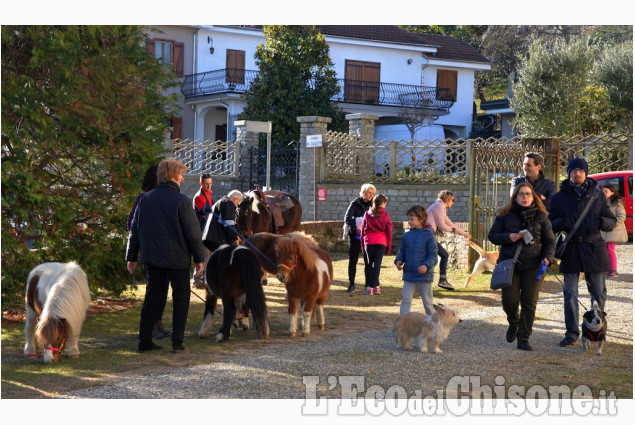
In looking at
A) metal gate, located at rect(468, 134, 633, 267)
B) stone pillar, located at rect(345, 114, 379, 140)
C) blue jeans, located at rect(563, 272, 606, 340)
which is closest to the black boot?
metal gate, located at rect(468, 134, 633, 267)

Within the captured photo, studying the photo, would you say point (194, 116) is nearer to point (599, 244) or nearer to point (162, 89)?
point (162, 89)

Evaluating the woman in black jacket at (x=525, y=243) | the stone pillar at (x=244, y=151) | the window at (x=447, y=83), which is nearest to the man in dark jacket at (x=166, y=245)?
the woman in black jacket at (x=525, y=243)

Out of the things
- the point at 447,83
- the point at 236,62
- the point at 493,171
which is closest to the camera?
the point at 493,171

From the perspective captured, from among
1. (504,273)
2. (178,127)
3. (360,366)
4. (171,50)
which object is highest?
(171,50)

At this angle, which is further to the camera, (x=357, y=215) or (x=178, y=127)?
(x=178, y=127)

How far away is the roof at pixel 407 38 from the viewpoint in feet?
130

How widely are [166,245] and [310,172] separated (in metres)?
17.6

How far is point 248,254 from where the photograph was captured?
8.96 meters

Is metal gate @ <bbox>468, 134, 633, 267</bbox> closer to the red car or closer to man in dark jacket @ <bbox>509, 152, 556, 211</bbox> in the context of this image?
man in dark jacket @ <bbox>509, 152, 556, 211</bbox>

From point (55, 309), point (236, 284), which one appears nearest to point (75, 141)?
point (236, 284)

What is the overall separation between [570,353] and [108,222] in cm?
627

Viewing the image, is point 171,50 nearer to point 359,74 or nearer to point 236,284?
point 359,74

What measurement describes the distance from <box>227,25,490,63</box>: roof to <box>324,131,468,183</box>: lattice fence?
1384 cm

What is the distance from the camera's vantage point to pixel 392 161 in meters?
25.2
